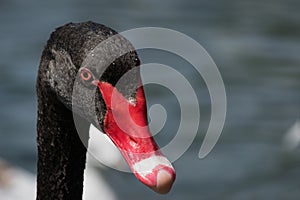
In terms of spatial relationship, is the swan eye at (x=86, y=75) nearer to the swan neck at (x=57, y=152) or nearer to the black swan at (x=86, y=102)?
the black swan at (x=86, y=102)

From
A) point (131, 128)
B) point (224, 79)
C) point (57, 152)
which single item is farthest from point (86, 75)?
point (224, 79)

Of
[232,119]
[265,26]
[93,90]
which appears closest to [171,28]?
[265,26]

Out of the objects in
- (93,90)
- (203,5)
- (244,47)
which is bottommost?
(93,90)

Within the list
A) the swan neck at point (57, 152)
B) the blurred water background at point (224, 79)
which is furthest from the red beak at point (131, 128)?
the blurred water background at point (224, 79)

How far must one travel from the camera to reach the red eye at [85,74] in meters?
3.96

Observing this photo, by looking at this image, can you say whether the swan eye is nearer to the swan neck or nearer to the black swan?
the black swan

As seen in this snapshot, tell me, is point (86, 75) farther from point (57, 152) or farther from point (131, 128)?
point (57, 152)

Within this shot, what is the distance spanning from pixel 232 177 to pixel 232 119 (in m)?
0.68

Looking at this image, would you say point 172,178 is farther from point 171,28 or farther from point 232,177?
point 171,28

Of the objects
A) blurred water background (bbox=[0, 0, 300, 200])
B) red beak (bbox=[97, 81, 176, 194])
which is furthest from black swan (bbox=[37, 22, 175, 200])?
blurred water background (bbox=[0, 0, 300, 200])

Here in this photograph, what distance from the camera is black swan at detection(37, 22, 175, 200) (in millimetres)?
3812

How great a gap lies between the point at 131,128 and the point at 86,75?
28 cm

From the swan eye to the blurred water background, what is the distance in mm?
2845

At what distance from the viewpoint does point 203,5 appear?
Answer: 9.79 metres
